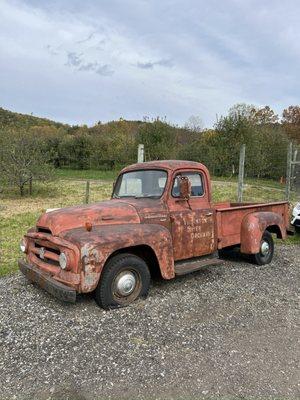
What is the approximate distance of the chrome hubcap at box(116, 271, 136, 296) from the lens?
192 inches

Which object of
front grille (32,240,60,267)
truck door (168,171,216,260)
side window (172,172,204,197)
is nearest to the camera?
front grille (32,240,60,267)

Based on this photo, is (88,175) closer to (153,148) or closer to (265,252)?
(153,148)

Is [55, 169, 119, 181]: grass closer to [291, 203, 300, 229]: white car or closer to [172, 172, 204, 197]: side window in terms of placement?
[291, 203, 300, 229]: white car

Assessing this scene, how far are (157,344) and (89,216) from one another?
1856 millimetres

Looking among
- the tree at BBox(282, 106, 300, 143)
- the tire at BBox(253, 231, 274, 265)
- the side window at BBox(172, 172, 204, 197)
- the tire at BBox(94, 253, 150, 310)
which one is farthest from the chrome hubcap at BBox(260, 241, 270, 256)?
the tree at BBox(282, 106, 300, 143)

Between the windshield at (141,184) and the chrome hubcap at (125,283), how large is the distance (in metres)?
1.35

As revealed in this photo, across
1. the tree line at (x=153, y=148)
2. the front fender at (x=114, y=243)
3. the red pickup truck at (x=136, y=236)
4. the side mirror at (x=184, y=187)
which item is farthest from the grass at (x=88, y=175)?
the front fender at (x=114, y=243)

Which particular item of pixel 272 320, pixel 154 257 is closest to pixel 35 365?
pixel 154 257

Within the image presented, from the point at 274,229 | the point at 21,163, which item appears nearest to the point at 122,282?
the point at 274,229

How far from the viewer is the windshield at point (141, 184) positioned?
588cm

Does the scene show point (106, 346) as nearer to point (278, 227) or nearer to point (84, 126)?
point (278, 227)

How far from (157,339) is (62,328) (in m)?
1.05

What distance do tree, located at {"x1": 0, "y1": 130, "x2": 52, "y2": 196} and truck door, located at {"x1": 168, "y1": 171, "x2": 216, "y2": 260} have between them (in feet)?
39.5

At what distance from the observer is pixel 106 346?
400 centimetres
